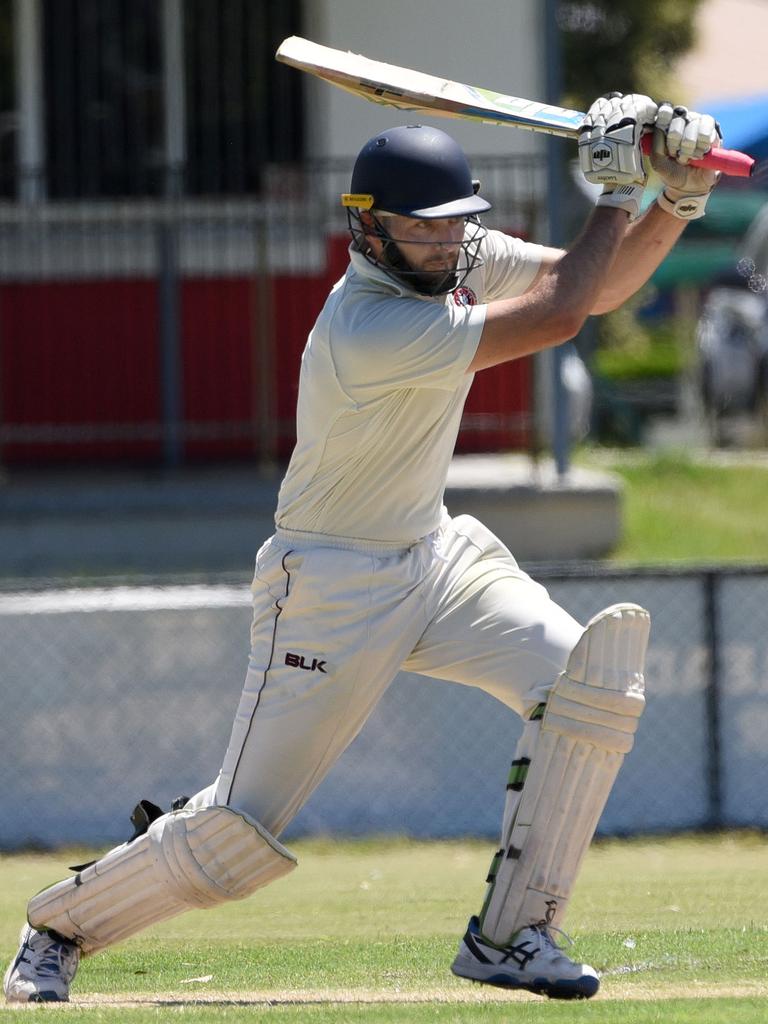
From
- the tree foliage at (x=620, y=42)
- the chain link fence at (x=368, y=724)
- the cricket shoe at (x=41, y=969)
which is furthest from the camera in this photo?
the tree foliage at (x=620, y=42)

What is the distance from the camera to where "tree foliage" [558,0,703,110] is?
23469 millimetres

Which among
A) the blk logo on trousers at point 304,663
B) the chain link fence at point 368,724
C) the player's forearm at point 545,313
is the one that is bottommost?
the chain link fence at point 368,724

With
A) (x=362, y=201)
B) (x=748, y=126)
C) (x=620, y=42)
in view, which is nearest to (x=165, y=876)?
(x=362, y=201)

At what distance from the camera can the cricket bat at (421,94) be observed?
4.81m

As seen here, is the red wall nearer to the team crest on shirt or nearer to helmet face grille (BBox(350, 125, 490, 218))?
the team crest on shirt

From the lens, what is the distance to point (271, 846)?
4.54 meters

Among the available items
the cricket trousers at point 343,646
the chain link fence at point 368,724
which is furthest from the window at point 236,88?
the cricket trousers at point 343,646

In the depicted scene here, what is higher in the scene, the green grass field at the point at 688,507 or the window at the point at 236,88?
the window at the point at 236,88

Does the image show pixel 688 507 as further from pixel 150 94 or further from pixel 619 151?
pixel 619 151

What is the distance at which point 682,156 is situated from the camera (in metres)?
4.64

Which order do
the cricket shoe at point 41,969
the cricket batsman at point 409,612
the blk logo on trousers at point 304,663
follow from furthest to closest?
the cricket shoe at point 41,969 < the blk logo on trousers at point 304,663 < the cricket batsman at point 409,612

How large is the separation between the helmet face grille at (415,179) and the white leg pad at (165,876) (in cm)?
154

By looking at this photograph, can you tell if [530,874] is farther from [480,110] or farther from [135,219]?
[135,219]

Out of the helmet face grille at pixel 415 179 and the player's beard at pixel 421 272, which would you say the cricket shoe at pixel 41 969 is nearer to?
the player's beard at pixel 421 272
